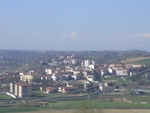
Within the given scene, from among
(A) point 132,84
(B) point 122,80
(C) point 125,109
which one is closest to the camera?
(C) point 125,109

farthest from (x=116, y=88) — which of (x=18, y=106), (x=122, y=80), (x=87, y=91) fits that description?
(x=18, y=106)

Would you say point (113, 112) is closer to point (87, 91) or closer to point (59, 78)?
point (87, 91)

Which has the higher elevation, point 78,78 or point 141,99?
point 78,78

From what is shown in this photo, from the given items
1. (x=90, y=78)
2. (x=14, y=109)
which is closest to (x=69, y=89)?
(x=90, y=78)

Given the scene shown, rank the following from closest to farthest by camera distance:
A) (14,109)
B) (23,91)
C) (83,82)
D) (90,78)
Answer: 1. (14,109)
2. (23,91)
3. (83,82)
4. (90,78)

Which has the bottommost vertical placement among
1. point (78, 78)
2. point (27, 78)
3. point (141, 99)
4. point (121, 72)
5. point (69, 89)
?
point (141, 99)

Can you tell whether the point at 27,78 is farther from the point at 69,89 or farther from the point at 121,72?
the point at 121,72

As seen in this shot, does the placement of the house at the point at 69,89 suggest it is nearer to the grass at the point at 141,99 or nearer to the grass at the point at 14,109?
the grass at the point at 141,99

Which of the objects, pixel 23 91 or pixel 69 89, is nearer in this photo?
pixel 23 91

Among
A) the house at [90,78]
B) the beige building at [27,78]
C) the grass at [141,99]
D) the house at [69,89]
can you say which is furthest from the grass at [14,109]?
the house at [90,78]

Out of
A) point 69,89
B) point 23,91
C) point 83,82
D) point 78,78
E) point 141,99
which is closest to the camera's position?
point 141,99

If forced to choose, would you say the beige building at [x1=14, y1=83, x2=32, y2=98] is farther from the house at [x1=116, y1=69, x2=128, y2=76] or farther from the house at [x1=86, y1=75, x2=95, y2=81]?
the house at [x1=116, y1=69, x2=128, y2=76]
